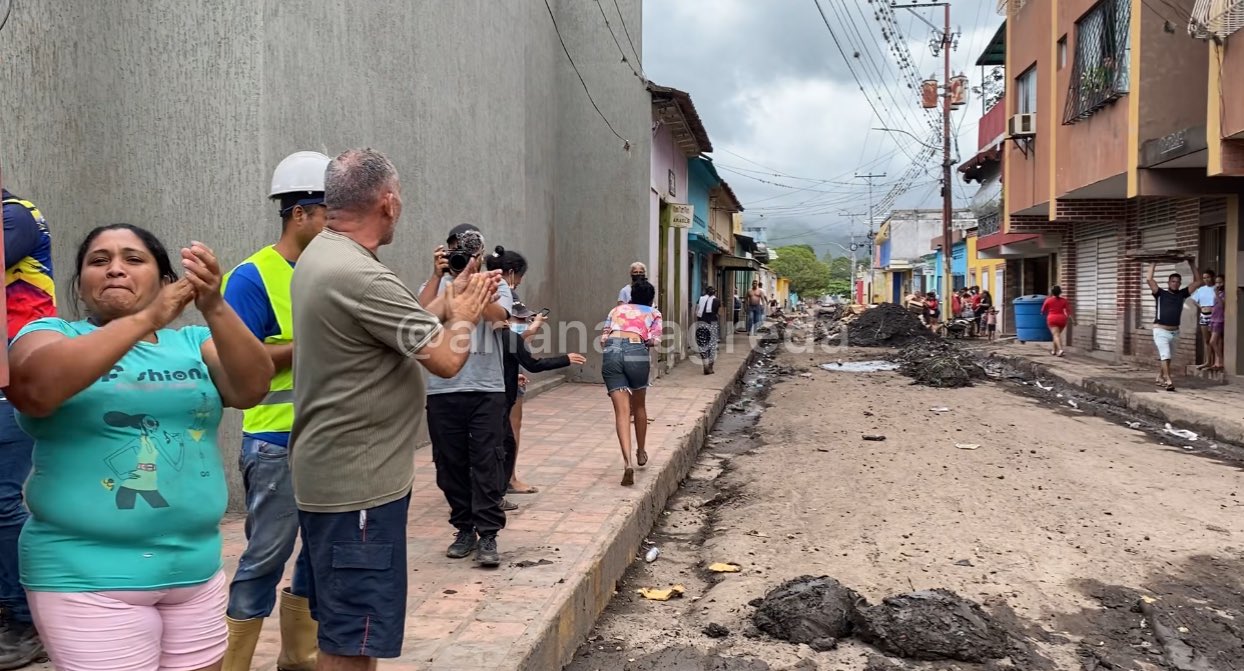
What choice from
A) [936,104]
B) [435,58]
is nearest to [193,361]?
[435,58]

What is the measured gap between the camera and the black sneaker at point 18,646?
3277mm

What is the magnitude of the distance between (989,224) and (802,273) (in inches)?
3325

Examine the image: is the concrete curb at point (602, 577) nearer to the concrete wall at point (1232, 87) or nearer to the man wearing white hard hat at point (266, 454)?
the man wearing white hard hat at point (266, 454)

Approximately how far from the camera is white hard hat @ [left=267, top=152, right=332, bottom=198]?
3.14m

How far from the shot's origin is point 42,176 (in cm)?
465

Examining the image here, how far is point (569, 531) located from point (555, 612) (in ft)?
4.52

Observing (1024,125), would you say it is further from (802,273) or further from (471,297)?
(802,273)

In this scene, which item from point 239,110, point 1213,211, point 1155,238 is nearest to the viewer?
point 239,110

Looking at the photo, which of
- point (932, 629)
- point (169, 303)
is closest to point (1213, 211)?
point (932, 629)

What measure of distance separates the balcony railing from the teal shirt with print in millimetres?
28990

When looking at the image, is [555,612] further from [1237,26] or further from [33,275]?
[1237,26]

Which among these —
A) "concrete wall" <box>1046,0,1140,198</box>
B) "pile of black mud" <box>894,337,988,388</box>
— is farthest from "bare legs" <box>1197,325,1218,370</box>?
"pile of black mud" <box>894,337,988,388</box>

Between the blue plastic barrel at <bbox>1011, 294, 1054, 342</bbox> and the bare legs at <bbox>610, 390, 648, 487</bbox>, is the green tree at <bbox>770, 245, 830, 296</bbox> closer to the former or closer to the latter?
the blue plastic barrel at <bbox>1011, 294, 1054, 342</bbox>

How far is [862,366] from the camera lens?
20.5 m
